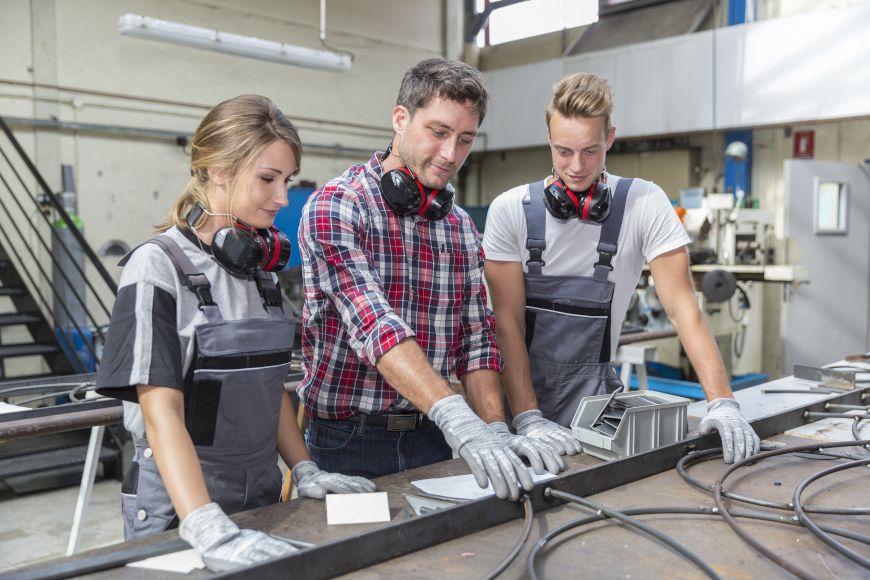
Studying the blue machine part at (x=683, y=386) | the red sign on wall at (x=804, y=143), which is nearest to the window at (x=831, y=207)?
the red sign on wall at (x=804, y=143)

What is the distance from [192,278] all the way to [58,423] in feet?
3.00

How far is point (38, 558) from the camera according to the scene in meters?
2.82

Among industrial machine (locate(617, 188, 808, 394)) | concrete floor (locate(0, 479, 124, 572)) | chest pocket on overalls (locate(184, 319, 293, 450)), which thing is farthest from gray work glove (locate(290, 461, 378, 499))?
industrial machine (locate(617, 188, 808, 394))

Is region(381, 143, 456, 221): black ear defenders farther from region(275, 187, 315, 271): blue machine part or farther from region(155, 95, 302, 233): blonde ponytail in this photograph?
region(275, 187, 315, 271): blue machine part

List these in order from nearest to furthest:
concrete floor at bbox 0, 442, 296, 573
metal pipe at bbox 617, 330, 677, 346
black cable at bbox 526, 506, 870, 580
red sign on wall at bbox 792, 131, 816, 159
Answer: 1. black cable at bbox 526, 506, 870, 580
2. metal pipe at bbox 617, 330, 677, 346
3. concrete floor at bbox 0, 442, 296, 573
4. red sign on wall at bbox 792, 131, 816, 159

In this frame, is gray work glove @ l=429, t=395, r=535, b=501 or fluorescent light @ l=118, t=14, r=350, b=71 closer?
gray work glove @ l=429, t=395, r=535, b=501

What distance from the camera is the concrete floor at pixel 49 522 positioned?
291cm

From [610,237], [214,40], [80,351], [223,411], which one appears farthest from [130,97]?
[223,411]

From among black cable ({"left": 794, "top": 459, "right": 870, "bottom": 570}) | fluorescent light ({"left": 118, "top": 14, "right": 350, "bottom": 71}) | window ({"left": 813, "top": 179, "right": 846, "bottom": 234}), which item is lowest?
black cable ({"left": 794, "top": 459, "right": 870, "bottom": 570})

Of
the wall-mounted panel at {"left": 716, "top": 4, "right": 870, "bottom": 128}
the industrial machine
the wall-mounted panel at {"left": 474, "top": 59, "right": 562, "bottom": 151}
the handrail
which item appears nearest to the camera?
the handrail

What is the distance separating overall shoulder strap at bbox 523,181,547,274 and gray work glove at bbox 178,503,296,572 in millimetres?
1004

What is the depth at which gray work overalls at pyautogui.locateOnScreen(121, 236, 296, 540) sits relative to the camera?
104cm

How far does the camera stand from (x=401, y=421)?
137 cm

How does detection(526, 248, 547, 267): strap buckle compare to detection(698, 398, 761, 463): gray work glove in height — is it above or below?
above
